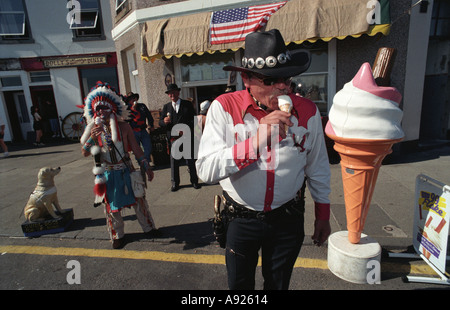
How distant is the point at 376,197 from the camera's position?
4531 mm

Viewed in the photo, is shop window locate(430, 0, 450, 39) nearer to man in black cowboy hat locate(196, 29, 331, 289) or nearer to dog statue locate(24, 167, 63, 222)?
man in black cowboy hat locate(196, 29, 331, 289)

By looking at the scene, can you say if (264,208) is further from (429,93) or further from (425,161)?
(429,93)

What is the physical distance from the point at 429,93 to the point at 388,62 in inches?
259

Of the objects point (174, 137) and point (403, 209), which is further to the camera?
point (174, 137)

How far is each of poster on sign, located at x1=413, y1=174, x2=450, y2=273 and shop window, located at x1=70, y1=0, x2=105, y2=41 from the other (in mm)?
13884

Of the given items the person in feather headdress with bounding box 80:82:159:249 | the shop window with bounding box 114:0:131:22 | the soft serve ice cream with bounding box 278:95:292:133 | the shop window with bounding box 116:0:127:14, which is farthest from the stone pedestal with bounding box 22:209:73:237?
the shop window with bounding box 116:0:127:14

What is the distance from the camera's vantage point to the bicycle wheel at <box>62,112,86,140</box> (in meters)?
12.7

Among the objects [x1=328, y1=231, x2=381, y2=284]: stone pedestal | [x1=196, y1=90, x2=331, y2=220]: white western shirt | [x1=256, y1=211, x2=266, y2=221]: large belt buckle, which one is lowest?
[x1=328, y1=231, x2=381, y2=284]: stone pedestal

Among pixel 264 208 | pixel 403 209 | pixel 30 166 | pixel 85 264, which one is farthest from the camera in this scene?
pixel 30 166

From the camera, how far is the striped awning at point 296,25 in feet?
18.6

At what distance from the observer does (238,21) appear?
6488 mm

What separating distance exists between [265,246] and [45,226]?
373 cm
